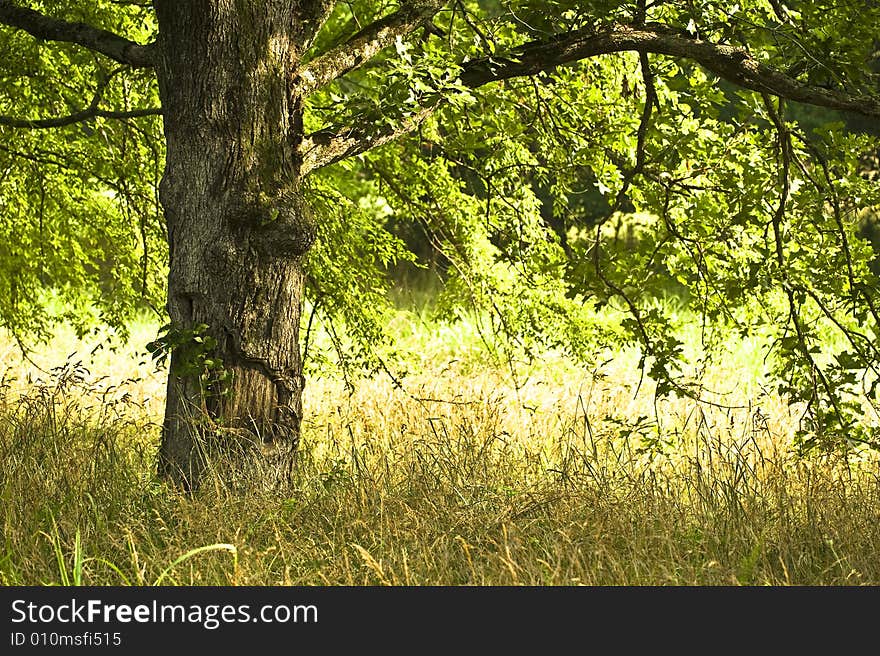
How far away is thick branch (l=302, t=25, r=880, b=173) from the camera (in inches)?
158

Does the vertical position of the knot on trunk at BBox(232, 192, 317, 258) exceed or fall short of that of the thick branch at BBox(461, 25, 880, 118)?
it falls short

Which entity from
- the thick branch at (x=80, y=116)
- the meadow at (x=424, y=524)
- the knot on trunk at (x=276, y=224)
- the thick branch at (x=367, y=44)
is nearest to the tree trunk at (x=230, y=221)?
the knot on trunk at (x=276, y=224)

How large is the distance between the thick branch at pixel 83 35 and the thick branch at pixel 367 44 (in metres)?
0.68

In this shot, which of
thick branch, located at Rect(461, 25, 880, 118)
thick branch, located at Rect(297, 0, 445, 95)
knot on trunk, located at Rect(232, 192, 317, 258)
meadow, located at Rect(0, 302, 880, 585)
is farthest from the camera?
thick branch, located at Rect(297, 0, 445, 95)

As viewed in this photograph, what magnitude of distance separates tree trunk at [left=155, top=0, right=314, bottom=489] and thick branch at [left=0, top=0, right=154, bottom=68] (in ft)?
0.67

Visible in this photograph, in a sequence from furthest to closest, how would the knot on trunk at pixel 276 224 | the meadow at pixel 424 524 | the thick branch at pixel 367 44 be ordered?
the thick branch at pixel 367 44 < the knot on trunk at pixel 276 224 < the meadow at pixel 424 524

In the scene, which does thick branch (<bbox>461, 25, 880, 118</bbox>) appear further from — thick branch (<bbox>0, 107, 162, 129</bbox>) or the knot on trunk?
thick branch (<bbox>0, 107, 162, 129</bbox>)

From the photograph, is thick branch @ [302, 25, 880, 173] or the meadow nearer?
the meadow

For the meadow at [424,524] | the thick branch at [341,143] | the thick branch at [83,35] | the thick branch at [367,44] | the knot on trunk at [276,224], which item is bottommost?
the meadow at [424,524]

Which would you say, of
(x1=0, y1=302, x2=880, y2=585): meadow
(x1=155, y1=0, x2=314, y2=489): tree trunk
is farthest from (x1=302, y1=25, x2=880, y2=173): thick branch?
(x1=0, y1=302, x2=880, y2=585): meadow

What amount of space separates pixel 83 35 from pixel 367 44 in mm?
1221

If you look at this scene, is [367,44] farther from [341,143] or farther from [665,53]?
[665,53]

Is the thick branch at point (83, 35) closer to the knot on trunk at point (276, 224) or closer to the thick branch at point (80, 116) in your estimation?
the thick branch at point (80, 116)

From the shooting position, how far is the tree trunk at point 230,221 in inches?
162
